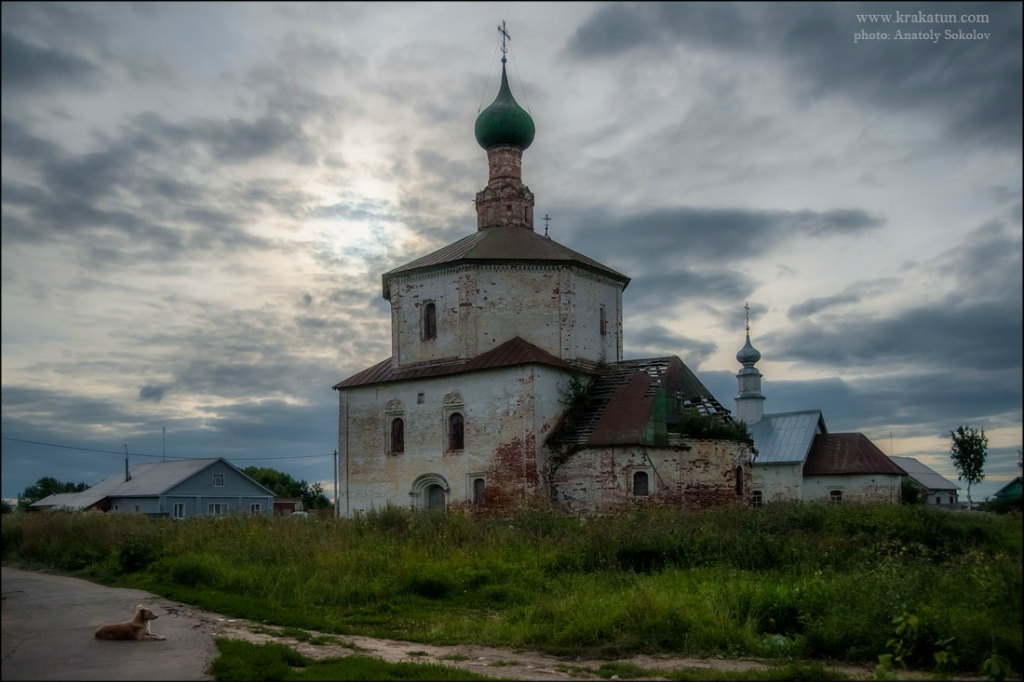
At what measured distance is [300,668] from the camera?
7.97 metres

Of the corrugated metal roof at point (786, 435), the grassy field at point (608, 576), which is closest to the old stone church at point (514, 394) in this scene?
the grassy field at point (608, 576)

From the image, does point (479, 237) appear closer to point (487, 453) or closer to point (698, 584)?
point (487, 453)

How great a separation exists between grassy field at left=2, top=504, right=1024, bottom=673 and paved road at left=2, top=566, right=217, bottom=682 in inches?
14.3

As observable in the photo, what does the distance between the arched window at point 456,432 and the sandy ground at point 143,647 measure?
13988 mm

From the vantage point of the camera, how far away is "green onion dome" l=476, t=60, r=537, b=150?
28938mm

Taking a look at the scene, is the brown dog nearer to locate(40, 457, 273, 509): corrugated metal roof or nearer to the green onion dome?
the green onion dome

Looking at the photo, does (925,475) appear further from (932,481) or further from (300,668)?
(300,668)

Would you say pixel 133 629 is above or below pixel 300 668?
above

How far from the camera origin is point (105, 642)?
7621 mm

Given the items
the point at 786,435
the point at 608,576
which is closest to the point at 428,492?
the point at 608,576

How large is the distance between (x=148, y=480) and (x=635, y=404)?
950 inches

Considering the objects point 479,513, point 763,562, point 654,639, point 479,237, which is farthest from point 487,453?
point 654,639

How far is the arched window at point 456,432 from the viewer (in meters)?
25.1

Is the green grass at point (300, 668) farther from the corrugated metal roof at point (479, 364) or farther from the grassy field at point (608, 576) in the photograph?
the corrugated metal roof at point (479, 364)
